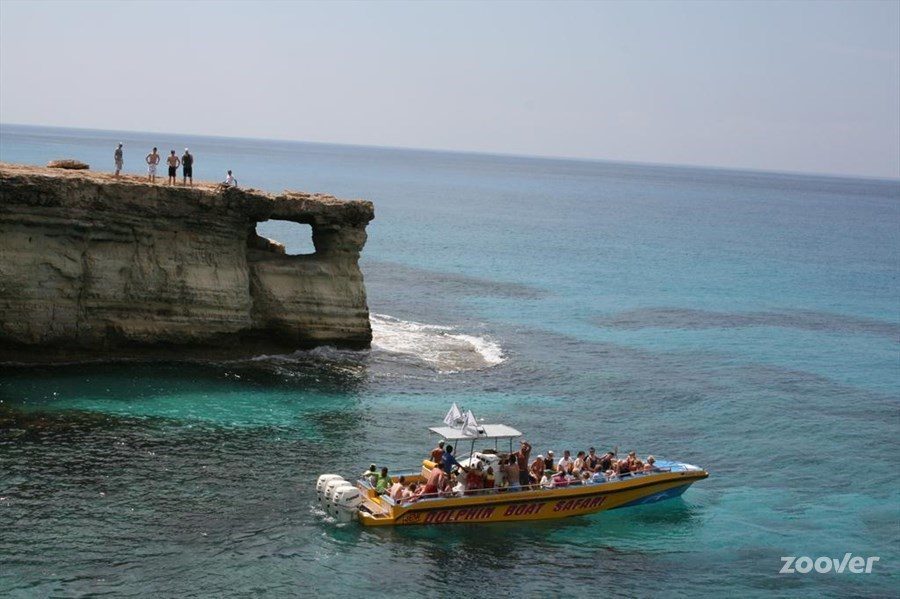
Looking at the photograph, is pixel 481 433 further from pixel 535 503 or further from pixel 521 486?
pixel 535 503

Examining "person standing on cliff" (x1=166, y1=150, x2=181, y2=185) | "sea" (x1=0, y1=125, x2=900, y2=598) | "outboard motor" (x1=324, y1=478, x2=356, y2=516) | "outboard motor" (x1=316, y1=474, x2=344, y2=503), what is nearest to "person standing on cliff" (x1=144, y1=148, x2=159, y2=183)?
"person standing on cliff" (x1=166, y1=150, x2=181, y2=185)

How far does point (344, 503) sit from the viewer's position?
2873cm

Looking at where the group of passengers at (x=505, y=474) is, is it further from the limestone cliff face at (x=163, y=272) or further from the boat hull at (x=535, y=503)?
the limestone cliff face at (x=163, y=272)

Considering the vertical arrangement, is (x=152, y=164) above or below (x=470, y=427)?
above

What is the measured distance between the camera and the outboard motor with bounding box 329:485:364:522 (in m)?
28.8

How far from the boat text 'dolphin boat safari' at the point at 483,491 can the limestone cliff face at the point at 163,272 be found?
13.9m

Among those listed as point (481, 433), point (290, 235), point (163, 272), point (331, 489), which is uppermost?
point (163, 272)

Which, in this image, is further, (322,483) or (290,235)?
(290,235)

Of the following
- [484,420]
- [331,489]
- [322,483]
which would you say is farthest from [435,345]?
[331,489]

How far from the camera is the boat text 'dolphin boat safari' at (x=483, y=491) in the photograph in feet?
96.4

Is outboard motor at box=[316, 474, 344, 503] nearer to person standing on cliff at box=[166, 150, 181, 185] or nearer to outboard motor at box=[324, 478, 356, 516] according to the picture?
outboard motor at box=[324, 478, 356, 516]

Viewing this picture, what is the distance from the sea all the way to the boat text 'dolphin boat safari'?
418 mm

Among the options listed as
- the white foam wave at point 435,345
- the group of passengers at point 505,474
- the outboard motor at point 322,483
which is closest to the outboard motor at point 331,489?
the outboard motor at point 322,483

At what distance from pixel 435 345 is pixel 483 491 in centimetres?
2035
